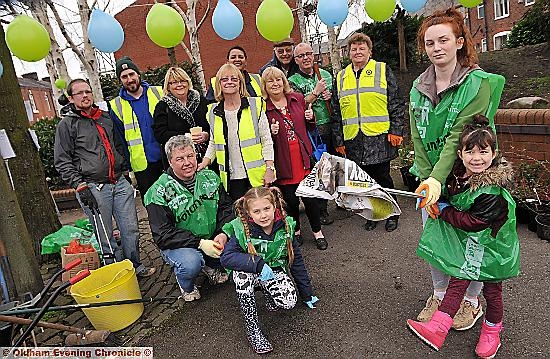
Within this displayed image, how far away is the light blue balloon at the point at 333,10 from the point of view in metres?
5.03

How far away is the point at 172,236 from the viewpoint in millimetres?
3529

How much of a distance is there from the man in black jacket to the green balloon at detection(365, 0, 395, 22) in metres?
3.27

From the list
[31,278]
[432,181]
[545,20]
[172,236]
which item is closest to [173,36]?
[172,236]

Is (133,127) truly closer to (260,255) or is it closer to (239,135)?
(239,135)

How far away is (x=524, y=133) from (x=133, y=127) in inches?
166

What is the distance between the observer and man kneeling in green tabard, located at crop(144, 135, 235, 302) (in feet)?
11.5

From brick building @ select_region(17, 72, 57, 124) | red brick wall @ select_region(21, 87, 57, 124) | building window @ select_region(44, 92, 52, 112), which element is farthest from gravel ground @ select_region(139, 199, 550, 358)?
building window @ select_region(44, 92, 52, 112)

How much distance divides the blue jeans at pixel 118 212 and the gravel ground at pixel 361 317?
3.04 feet

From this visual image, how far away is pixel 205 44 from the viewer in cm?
2644

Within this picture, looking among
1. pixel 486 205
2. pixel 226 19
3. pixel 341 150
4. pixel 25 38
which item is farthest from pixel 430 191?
pixel 25 38

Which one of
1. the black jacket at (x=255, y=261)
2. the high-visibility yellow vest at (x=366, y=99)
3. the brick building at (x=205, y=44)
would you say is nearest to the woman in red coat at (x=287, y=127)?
the high-visibility yellow vest at (x=366, y=99)

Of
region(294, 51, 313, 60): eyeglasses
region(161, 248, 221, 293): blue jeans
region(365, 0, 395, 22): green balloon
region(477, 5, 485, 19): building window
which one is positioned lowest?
region(161, 248, 221, 293): blue jeans

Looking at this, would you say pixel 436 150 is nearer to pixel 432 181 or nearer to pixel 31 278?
pixel 432 181

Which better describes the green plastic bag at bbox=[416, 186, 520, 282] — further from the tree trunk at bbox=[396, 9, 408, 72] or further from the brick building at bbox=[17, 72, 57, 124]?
the brick building at bbox=[17, 72, 57, 124]
